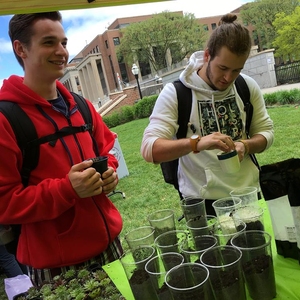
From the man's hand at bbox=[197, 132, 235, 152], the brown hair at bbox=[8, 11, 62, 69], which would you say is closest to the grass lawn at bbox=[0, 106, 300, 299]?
the man's hand at bbox=[197, 132, 235, 152]

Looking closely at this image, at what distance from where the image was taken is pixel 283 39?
14914 mm

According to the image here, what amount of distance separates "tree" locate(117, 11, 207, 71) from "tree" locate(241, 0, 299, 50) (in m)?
8.40

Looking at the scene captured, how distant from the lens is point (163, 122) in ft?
4.95

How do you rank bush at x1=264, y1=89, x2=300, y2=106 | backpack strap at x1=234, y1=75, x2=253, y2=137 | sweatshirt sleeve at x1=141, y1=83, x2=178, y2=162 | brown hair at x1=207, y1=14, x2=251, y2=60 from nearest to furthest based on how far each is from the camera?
brown hair at x1=207, y1=14, x2=251, y2=60 → sweatshirt sleeve at x1=141, y1=83, x2=178, y2=162 → backpack strap at x1=234, y1=75, x2=253, y2=137 → bush at x1=264, y1=89, x2=300, y2=106

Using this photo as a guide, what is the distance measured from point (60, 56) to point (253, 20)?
26309 millimetres

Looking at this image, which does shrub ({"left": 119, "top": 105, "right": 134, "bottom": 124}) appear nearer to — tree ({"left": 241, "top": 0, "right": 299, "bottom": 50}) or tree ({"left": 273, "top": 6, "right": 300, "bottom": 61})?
tree ({"left": 273, "top": 6, "right": 300, "bottom": 61})

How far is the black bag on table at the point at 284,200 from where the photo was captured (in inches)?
34.4

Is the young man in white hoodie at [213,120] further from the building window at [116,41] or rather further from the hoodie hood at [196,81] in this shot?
the building window at [116,41]

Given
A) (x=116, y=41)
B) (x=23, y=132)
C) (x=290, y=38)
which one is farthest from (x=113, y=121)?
(x=116, y=41)

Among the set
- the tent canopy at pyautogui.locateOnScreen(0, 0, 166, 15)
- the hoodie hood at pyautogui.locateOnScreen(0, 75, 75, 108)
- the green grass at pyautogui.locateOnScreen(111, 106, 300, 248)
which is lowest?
the green grass at pyautogui.locateOnScreen(111, 106, 300, 248)

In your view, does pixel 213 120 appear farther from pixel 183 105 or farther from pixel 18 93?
pixel 18 93

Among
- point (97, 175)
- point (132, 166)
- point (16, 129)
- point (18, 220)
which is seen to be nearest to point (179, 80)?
point (97, 175)

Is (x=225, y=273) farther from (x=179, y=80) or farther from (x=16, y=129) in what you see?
(x=179, y=80)

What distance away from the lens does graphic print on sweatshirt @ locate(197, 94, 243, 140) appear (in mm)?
1551
